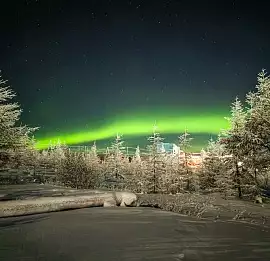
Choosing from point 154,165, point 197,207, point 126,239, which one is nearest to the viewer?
point 126,239

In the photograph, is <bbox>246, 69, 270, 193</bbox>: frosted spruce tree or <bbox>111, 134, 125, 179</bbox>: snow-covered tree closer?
<bbox>246, 69, 270, 193</bbox>: frosted spruce tree

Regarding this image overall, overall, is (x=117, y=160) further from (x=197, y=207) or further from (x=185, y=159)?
(x=197, y=207)

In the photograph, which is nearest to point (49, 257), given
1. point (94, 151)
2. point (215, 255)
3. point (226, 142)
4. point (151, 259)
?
point (151, 259)

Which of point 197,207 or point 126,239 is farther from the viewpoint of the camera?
point 197,207

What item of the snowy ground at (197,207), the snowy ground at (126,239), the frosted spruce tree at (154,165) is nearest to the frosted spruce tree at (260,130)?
the snowy ground at (197,207)

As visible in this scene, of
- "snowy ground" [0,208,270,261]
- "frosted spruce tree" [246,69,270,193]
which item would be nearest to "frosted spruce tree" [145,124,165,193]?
"frosted spruce tree" [246,69,270,193]

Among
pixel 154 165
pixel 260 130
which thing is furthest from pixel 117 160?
pixel 260 130

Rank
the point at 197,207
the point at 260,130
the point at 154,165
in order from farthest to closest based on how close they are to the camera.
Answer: the point at 154,165 → the point at 260,130 → the point at 197,207

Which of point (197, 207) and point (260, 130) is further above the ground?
point (260, 130)

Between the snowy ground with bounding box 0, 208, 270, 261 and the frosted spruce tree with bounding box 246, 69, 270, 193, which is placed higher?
the frosted spruce tree with bounding box 246, 69, 270, 193

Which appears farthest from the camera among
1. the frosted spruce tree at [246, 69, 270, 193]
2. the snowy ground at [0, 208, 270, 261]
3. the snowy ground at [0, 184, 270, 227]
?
the frosted spruce tree at [246, 69, 270, 193]

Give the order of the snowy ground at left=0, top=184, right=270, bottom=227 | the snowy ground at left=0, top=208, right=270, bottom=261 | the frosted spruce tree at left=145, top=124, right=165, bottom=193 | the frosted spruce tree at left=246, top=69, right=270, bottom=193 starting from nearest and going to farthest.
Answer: the snowy ground at left=0, top=208, right=270, bottom=261
the snowy ground at left=0, top=184, right=270, bottom=227
the frosted spruce tree at left=246, top=69, right=270, bottom=193
the frosted spruce tree at left=145, top=124, right=165, bottom=193

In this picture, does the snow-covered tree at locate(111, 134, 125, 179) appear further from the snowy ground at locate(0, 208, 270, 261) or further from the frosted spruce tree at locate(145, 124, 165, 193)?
the snowy ground at locate(0, 208, 270, 261)

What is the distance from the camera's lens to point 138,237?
609cm
